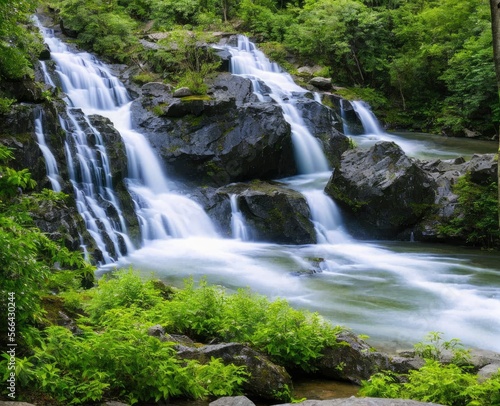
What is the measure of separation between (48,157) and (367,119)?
18125 millimetres

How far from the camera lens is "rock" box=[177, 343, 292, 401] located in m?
5.32

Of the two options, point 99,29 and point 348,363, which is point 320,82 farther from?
point 348,363

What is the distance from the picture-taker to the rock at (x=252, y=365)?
17.4ft

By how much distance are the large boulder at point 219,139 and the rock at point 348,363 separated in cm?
1190

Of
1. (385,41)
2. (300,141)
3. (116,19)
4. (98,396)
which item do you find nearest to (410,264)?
(300,141)

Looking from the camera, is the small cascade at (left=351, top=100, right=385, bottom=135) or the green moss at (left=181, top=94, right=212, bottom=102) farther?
the small cascade at (left=351, top=100, right=385, bottom=135)

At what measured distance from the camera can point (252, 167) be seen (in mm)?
18062

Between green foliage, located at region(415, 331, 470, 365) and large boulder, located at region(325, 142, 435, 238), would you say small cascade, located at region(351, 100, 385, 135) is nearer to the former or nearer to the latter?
large boulder, located at region(325, 142, 435, 238)

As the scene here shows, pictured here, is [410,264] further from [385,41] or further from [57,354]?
[385,41]

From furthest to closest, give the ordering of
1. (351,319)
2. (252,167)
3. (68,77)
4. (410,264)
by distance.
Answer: (68,77) < (252,167) < (410,264) < (351,319)

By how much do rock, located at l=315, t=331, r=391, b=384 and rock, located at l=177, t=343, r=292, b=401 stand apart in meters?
0.77

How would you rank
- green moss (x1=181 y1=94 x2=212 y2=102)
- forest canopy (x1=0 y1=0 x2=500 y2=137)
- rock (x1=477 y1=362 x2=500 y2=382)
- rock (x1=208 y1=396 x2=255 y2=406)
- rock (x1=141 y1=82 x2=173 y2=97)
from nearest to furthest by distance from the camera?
rock (x1=208 y1=396 x2=255 y2=406) < rock (x1=477 y1=362 x2=500 y2=382) < green moss (x1=181 y1=94 x2=212 y2=102) < rock (x1=141 y1=82 x2=173 y2=97) < forest canopy (x1=0 y1=0 x2=500 y2=137)

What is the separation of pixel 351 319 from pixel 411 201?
284 inches

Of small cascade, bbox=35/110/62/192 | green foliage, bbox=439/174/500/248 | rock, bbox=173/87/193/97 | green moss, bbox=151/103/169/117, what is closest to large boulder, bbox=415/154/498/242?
green foliage, bbox=439/174/500/248
